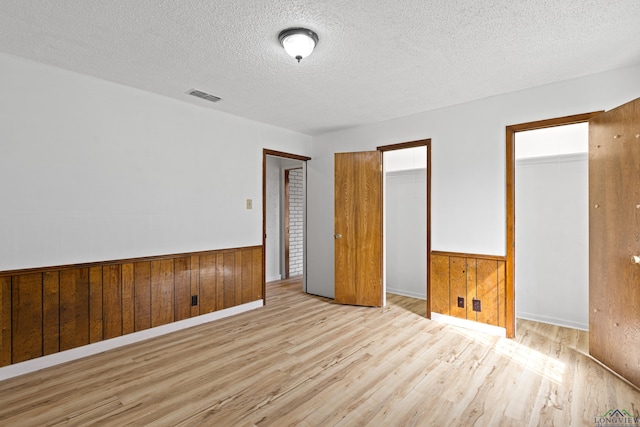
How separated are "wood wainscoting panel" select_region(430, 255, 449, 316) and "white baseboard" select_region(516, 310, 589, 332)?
0.97 metres

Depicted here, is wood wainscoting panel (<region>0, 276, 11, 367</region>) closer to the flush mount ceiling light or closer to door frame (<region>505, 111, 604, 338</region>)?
the flush mount ceiling light

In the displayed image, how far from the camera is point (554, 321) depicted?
11.8 ft

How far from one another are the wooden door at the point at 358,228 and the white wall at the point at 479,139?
478 mm

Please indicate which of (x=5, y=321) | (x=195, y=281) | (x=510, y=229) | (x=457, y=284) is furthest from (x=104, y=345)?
(x=510, y=229)

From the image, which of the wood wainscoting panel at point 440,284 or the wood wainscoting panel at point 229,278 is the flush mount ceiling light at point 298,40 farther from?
the wood wainscoting panel at point 440,284

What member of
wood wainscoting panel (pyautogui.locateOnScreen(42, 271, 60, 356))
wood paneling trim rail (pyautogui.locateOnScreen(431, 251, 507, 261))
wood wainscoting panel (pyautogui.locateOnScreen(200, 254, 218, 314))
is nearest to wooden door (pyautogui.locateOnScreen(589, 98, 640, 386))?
wood paneling trim rail (pyautogui.locateOnScreen(431, 251, 507, 261))

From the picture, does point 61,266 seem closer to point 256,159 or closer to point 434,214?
point 256,159

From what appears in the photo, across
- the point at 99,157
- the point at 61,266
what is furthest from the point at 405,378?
the point at 99,157

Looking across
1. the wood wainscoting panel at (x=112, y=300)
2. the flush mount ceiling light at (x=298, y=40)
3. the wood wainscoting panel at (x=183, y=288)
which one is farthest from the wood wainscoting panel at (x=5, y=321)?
the flush mount ceiling light at (x=298, y=40)

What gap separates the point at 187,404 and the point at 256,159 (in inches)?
118

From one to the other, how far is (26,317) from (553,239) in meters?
5.22

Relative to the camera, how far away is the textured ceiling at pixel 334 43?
1954 mm

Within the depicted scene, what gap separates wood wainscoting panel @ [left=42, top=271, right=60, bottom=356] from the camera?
2654 millimetres

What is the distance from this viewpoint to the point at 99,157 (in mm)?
2982
